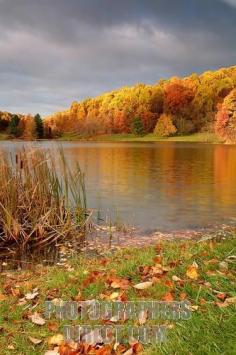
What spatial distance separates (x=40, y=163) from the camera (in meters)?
11.3

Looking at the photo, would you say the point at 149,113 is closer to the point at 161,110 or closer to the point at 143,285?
the point at 161,110

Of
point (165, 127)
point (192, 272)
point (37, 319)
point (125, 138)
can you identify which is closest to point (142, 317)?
point (192, 272)

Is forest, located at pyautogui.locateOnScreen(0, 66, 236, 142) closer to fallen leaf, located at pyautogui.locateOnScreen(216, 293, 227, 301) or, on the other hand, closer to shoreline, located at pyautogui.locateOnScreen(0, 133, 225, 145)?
shoreline, located at pyautogui.locateOnScreen(0, 133, 225, 145)

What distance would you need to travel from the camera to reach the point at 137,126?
125625 mm

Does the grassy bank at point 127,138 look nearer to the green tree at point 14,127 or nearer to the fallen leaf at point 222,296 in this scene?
the green tree at point 14,127

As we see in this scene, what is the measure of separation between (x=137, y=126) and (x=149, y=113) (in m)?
8.42

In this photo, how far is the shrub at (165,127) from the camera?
119000 mm

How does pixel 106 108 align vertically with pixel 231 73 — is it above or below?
below

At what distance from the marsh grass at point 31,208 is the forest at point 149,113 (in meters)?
99.8

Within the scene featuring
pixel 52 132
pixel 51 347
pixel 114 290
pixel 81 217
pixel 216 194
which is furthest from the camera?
pixel 52 132

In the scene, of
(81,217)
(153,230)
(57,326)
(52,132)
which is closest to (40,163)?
(81,217)

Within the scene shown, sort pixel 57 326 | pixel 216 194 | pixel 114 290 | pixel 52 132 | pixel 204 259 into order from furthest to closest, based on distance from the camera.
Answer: pixel 52 132, pixel 216 194, pixel 204 259, pixel 114 290, pixel 57 326

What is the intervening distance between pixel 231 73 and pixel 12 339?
149385 mm

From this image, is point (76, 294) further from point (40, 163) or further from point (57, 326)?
point (40, 163)
